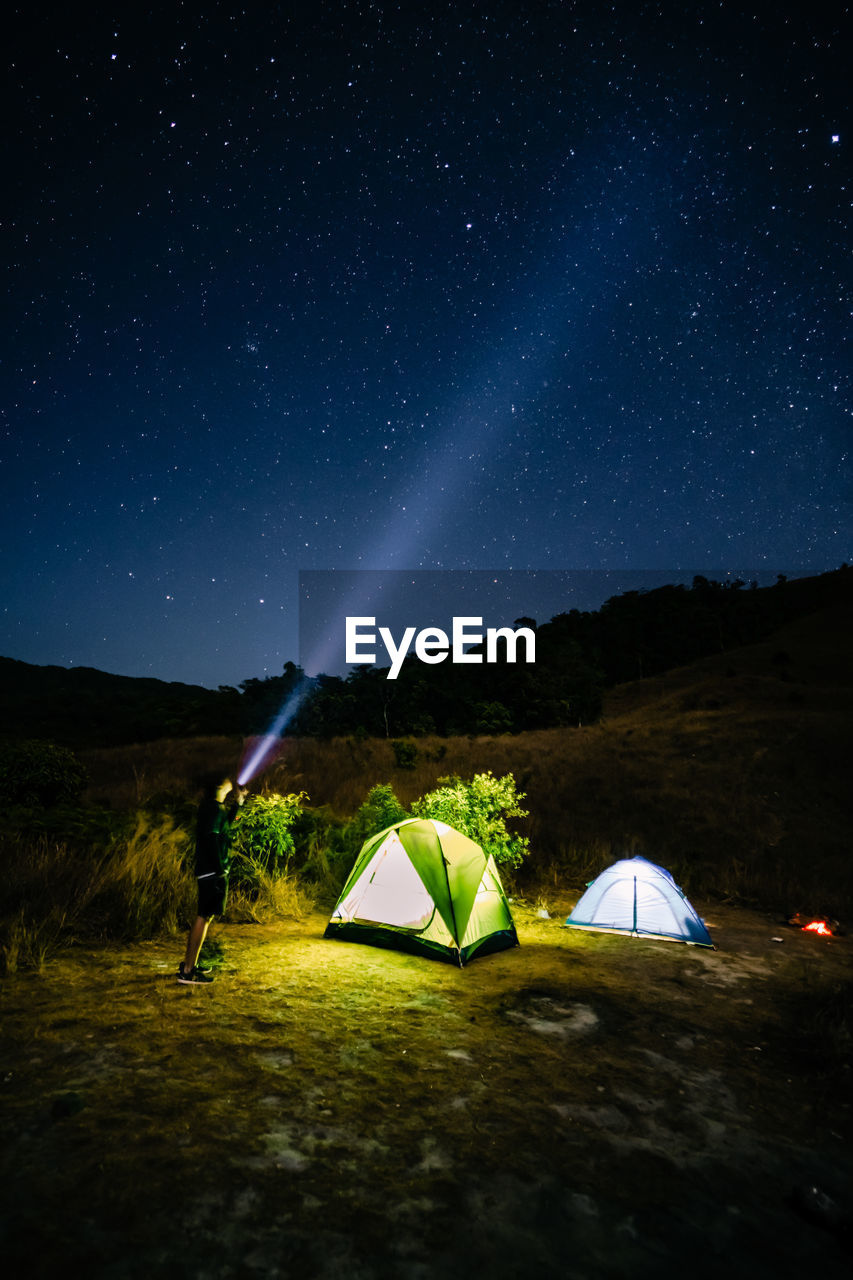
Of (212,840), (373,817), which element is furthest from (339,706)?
(212,840)

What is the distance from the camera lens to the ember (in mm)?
8898

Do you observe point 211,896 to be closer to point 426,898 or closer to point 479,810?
point 426,898

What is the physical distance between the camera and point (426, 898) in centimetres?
734

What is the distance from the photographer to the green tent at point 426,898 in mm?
7098

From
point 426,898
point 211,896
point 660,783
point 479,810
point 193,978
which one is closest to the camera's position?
point 193,978

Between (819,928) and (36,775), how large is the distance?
11.8m

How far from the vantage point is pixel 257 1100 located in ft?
11.9

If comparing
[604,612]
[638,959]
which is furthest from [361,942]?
[604,612]

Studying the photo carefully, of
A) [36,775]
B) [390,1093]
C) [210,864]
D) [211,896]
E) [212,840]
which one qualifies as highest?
[36,775]

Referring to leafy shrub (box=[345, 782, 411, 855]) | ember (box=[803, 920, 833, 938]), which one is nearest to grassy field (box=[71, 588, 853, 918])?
ember (box=[803, 920, 833, 938])

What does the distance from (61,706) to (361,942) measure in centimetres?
4623

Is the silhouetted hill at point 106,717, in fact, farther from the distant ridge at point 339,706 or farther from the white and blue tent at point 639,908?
the white and blue tent at point 639,908

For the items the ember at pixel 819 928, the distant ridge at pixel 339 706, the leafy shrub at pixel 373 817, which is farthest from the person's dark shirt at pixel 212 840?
the distant ridge at pixel 339 706

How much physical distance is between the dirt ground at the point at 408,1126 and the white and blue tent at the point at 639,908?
2.10 metres
